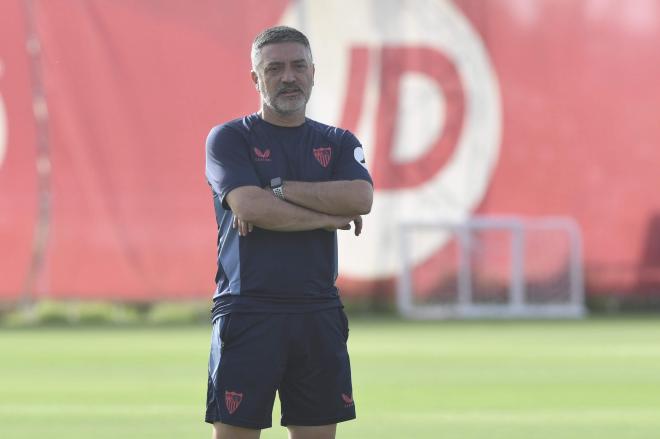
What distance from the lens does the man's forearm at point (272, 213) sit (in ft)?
17.0

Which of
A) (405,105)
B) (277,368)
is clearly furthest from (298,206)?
(405,105)

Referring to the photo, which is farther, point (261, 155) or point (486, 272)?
point (486, 272)

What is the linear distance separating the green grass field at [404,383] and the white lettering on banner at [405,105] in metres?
3.17

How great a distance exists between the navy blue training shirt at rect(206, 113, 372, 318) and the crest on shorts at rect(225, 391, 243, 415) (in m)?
0.28

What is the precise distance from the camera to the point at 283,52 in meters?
5.21

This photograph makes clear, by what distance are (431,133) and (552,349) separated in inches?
281

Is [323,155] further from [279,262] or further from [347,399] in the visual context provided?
[347,399]

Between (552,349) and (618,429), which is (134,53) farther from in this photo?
(618,429)

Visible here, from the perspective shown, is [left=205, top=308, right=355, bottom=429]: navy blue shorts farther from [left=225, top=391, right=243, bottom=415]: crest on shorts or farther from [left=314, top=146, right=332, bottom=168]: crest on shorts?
[left=314, top=146, right=332, bottom=168]: crest on shorts

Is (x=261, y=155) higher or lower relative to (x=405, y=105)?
lower

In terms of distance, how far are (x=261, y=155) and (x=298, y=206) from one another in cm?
24

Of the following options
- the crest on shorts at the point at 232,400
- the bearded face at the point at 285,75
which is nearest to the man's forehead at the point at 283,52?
the bearded face at the point at 285,75

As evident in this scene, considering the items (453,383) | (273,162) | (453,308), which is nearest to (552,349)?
(453,383)

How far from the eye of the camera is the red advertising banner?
20984 mm
